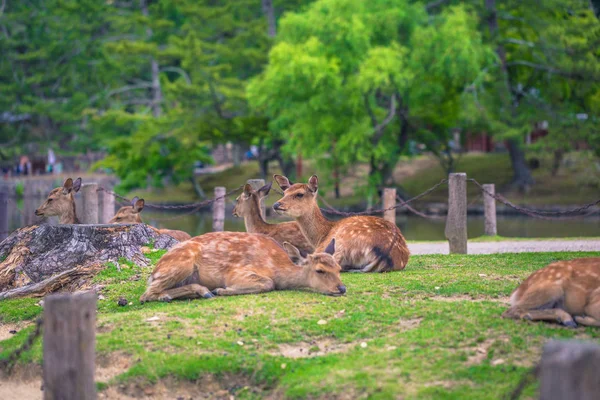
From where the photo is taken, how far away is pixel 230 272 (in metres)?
9.64

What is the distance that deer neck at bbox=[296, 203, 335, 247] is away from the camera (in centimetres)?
1251

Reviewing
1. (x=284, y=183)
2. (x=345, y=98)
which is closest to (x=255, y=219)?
(x=284, y=183)

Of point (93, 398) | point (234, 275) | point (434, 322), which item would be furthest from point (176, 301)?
point (93, 398)

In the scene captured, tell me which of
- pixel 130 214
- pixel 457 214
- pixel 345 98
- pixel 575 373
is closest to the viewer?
pixel 575 373

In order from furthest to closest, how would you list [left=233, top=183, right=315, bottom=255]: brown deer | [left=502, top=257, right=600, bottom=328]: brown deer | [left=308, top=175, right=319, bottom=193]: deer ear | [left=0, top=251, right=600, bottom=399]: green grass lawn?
[left=233, top=183, right=315, bottom=255]: brown deer < [left=308, top=175, right=319, bottom=193]: deer ear < [left=502, top=257, right=600, bottom=328]: brown deer < [left=0, top=251, right=600, bottom=399]: green grass lawn

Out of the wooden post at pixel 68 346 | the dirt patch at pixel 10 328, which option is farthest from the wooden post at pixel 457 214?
the wooden post at pixel 68 346

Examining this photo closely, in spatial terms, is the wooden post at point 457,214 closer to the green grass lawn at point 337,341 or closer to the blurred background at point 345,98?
the green grass lawn at point 337,341

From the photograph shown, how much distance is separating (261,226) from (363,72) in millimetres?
23032

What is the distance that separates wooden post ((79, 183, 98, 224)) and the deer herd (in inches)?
58.2

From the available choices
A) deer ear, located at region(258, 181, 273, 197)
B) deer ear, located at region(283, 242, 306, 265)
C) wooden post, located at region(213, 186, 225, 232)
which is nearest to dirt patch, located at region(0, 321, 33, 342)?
deer ear, located at region(283, 242, 306, 265)

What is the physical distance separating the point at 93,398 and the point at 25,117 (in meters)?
55.6

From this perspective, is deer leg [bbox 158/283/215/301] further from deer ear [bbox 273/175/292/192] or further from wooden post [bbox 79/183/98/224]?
wooden post [bbox 79/183/98/224]

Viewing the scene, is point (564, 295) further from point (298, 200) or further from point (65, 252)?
point (65, 252)

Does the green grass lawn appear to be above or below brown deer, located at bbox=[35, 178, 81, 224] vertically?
below
